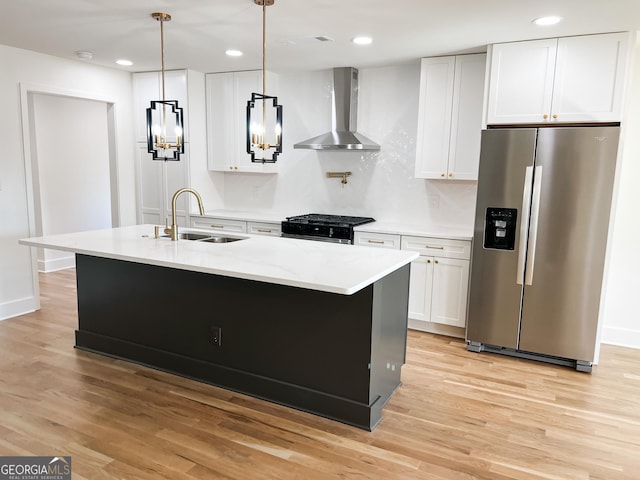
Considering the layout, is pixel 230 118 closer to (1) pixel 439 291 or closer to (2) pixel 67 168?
(2) pixel 67 168

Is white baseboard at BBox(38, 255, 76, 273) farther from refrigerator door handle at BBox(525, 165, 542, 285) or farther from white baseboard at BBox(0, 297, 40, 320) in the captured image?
refrigerator door handle at BBox(525, 165, 542, 285)

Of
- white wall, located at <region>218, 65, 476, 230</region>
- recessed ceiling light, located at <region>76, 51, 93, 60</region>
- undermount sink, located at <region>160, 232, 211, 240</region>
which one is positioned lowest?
undermount sink, located at <region>160, 232, 211, 240</region>

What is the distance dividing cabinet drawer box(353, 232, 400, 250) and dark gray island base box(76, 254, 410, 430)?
117 centimetres

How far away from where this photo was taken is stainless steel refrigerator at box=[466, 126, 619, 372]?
132 inches

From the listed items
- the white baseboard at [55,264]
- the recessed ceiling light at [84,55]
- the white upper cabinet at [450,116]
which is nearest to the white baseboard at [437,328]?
the white upper cabinet at [450,116]

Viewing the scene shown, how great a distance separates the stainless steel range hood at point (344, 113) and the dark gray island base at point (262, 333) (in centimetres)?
196

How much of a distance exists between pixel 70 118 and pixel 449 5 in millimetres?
5286

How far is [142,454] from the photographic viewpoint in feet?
7.75

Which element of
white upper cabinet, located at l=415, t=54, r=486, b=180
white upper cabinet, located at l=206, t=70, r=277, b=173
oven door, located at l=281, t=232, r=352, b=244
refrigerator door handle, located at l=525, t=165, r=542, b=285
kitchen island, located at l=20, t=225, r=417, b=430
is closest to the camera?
kitchen island, located at l=20, t=225, r=417, b=430

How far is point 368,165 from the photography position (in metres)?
4.93

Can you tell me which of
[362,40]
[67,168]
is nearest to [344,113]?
[362,40]

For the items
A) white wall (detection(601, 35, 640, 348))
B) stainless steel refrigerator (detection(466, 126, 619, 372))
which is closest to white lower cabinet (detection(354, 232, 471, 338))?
stainless steel refrigerator (detection(466, 126, 619, 372))

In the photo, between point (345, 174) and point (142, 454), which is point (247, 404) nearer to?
point (142, 454)

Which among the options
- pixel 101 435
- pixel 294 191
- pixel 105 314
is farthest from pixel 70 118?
pixel 101 435
